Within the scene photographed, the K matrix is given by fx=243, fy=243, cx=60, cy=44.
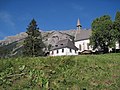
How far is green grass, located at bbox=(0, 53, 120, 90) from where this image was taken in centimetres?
1755

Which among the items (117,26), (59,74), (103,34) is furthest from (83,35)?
(59,74)

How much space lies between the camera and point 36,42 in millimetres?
68375

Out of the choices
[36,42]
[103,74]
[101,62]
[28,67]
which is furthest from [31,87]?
[36,42]

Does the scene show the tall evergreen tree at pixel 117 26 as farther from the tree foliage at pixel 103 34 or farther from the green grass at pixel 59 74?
the green grass at pixel 59 74

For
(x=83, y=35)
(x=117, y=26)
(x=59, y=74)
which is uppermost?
(x=83, y=35)

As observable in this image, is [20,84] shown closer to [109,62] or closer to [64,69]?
[64,69]

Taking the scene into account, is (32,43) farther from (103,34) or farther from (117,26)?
(117,26)

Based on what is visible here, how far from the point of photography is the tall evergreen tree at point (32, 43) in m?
65.5

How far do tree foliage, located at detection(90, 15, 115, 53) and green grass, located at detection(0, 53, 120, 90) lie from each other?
45.0 metres

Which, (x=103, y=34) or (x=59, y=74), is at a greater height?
(x=103, y=34)

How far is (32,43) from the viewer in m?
68.5

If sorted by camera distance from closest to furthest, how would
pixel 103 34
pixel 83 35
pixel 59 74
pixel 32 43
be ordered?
pixel 59 74 → pixel 32 43 → pixel 103 34 → pixel 83 35

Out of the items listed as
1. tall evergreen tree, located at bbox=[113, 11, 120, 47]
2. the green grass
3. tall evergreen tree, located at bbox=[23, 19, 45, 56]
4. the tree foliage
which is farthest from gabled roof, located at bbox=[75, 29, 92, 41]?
the green grass

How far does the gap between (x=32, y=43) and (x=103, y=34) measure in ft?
66.9
